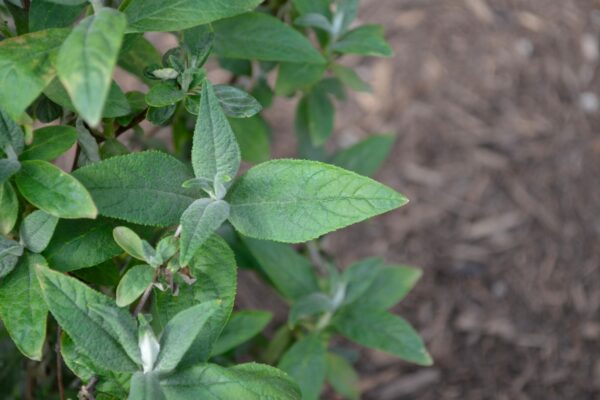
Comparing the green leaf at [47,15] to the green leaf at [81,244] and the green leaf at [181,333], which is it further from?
the green leaf at [181,333]

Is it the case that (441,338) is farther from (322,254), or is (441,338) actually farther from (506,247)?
(322,254)

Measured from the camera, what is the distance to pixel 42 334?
96 centimetres

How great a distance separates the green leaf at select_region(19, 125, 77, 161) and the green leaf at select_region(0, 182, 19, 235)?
5 centimetres

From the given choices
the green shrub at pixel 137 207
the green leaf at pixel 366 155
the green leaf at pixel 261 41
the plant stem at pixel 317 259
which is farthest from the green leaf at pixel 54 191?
the green leaf at pixel 366 155

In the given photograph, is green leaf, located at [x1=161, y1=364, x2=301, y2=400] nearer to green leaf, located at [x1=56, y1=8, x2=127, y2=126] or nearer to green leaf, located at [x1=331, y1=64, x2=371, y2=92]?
green leaf, located at [x1=56, y1=8, x2=127, y2=126]

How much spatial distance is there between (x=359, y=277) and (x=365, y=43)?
0.50 m

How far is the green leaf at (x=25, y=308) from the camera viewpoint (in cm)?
96

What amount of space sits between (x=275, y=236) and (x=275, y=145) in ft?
6.39

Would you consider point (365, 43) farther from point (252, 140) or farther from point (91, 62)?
point (91, 62)

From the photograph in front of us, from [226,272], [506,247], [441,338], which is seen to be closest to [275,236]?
[226,272]

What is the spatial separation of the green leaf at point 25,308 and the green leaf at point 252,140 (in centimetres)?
62

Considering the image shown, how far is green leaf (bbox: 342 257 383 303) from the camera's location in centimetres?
161

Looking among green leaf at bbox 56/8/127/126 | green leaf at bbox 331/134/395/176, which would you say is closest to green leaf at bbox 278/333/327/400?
green leaf at bbox 331/134/395/176

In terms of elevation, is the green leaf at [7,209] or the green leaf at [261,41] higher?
the green leaf at [261,41]
